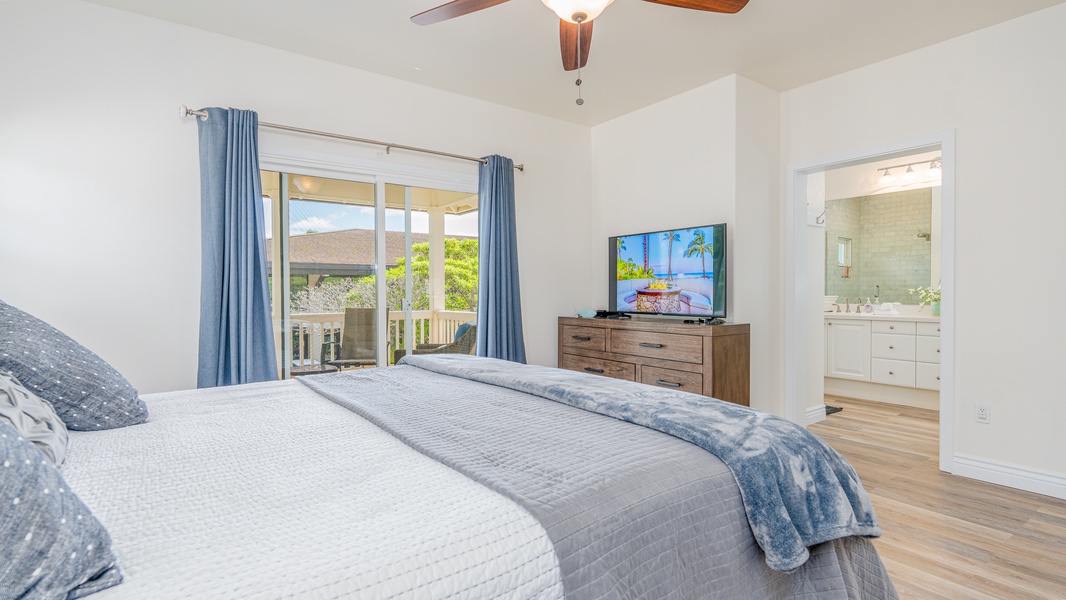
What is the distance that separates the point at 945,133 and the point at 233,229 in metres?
4.32

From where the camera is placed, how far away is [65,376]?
4.48 ft

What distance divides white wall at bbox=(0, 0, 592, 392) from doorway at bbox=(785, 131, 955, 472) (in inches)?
131

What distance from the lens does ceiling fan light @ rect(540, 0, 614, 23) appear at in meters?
1.94

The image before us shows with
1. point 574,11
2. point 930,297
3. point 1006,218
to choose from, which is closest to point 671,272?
point 1006,218

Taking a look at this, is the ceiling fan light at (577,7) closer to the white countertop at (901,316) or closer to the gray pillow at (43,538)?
the gray pillow at (43,538)

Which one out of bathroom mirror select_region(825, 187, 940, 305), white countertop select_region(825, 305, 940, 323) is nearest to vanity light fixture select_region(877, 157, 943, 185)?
bathroom mirror select_region(825, 187, 940, 305)

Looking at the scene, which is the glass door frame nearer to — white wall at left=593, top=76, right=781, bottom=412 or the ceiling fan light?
white wall at left=593, top=76, right=781, bottom=412

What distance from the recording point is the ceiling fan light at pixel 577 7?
194 centimetres

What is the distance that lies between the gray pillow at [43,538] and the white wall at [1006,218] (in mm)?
4004

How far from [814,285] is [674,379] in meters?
1.80

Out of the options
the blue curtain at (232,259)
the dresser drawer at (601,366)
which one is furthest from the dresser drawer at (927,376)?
the blue curtain at (232,259)

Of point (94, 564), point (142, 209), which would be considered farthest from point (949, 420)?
point (142, 209)

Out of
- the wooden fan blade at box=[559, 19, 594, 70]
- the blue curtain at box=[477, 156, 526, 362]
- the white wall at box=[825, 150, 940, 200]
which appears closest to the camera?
the wooden fan blade at box=[559, 19, 594, 70]

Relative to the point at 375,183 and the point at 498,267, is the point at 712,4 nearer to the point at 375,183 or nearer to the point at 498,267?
the point at 498,267
